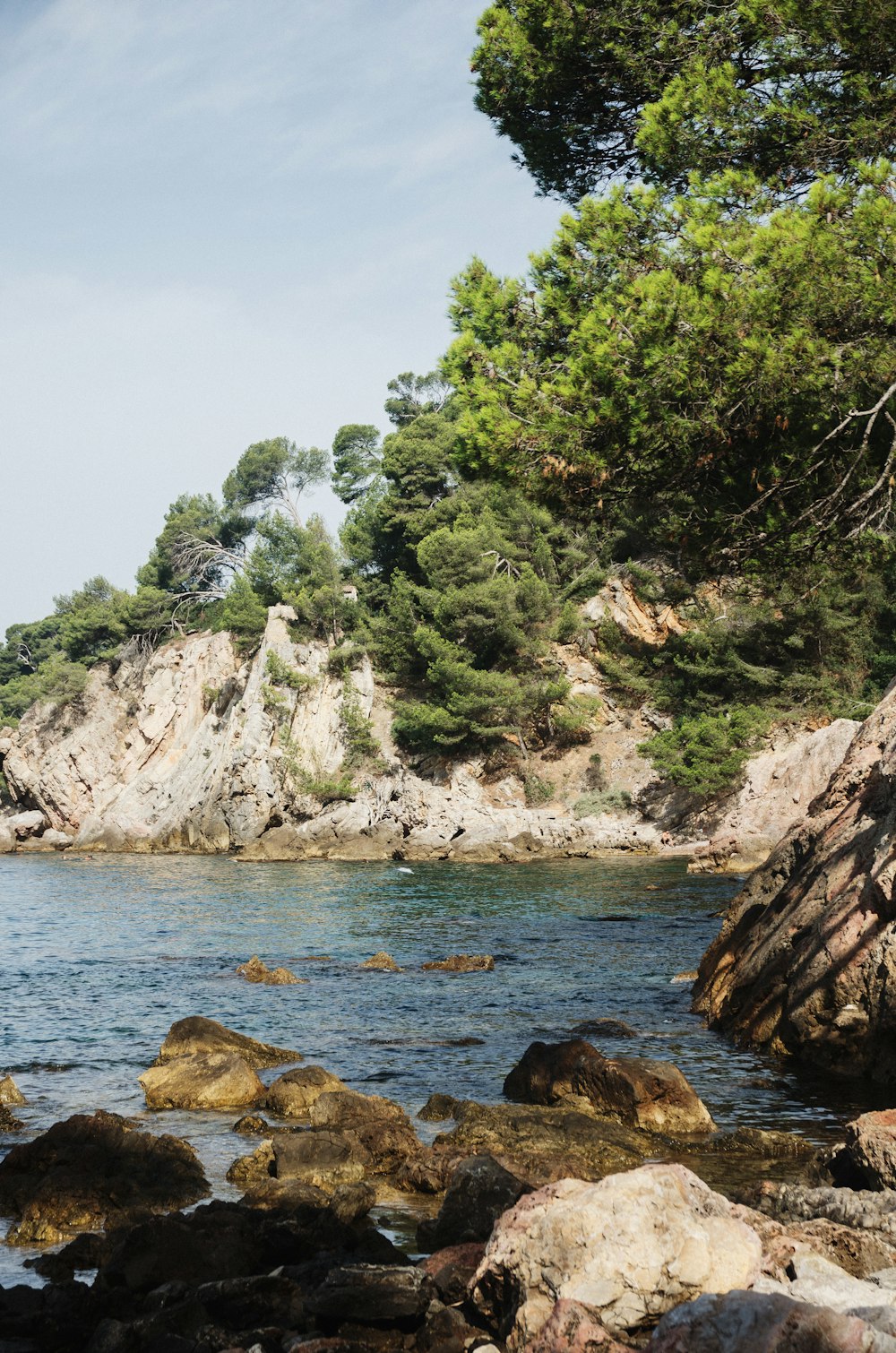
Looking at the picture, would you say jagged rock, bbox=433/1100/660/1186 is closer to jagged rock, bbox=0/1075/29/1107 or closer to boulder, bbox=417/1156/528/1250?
boulder, bbox=417/1156/528/1250

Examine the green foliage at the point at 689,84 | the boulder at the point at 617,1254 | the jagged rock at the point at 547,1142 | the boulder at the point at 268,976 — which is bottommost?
the boulder at the point at 268,976

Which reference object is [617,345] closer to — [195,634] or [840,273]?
[840,273]

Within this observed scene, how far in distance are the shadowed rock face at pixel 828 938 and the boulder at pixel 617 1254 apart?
554 centimetres

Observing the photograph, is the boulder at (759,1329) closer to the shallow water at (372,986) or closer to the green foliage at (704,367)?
the shallow water at (372,986)

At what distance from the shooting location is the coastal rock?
34.8 metres

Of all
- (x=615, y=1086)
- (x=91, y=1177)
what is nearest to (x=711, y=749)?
(x=615, y=1086)

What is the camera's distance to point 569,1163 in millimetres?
7340

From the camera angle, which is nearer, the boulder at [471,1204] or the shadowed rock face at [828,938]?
the boulder at [471,1204]

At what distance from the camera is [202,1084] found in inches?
390

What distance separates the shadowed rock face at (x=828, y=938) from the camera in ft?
31.1

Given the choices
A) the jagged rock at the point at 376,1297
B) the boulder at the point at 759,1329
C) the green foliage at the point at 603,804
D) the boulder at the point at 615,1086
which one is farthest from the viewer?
the green foliage at the point at 603,804

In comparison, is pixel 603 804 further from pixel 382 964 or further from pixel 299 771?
pixel 382 964

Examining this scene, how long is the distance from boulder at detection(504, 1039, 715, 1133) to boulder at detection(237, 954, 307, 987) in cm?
773

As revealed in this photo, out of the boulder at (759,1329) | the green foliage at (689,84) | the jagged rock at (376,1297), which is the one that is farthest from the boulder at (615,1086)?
the green foliage at (689,84)
